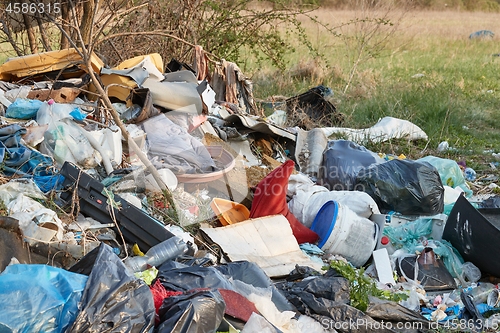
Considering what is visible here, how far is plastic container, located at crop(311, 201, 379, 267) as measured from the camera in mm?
4441

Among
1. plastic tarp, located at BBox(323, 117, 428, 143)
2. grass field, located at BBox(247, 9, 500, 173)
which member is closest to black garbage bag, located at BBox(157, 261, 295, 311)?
plastic tarp, located at BBox(323, 117, 428, 143)

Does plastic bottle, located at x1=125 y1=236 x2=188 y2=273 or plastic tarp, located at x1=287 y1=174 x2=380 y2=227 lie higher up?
plastic bottle, located at x1=125 y1=236 x2=188 y2=273

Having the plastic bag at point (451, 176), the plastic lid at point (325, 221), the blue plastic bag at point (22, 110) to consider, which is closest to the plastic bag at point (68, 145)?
the blue plastic bag at point (22, 110)

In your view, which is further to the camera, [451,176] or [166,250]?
[451,176]

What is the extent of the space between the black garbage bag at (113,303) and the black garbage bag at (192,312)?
0.28 feet

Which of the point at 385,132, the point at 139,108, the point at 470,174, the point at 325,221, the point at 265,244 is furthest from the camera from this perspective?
the point at 385,132

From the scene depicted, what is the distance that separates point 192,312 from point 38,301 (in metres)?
0.66

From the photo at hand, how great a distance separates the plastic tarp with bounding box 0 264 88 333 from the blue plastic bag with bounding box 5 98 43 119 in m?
2.88

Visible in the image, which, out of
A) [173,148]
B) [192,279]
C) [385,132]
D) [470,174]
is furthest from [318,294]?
[385,132]

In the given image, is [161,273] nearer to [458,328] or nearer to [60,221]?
[60,221]

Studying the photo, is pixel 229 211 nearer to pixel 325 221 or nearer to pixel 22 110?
pixel 325 221

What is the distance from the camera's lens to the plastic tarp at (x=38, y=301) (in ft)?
7.85

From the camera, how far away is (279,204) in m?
4.62

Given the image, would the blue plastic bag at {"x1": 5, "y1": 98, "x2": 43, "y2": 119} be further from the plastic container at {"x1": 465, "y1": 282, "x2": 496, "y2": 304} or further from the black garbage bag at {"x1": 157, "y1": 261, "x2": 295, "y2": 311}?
the plastic container at {"x1": 465, "y1": 282, "x2": 496, "y2": 304}
